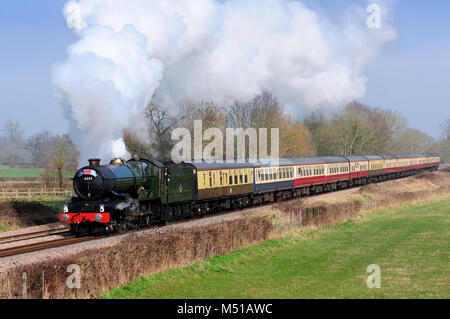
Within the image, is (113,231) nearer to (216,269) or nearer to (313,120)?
(216,269)

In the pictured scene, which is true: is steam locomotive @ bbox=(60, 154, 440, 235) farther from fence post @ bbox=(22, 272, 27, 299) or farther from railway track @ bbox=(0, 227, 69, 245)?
fence post @ bbox=(22, 272, 27, 299)

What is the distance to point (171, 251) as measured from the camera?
15680 millimetres

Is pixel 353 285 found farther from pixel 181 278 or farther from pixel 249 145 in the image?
pixel 249 145

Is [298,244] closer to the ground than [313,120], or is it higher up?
closer to the ground

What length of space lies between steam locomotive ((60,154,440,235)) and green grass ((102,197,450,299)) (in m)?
5.50

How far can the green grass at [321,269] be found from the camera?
1327cm

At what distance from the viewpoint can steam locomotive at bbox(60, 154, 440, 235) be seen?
2047 cm

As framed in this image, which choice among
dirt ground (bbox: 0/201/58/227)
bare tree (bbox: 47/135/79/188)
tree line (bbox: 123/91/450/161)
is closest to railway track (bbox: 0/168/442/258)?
dirt ground (bbox: 0/201/58/227)

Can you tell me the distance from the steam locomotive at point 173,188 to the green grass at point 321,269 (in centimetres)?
550

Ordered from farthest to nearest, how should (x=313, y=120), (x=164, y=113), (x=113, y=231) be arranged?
(x=313, y=120) < (x=164, y=113) < (x=113, y=231)
